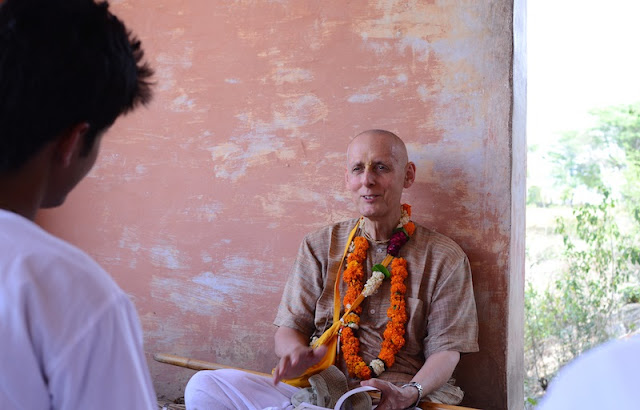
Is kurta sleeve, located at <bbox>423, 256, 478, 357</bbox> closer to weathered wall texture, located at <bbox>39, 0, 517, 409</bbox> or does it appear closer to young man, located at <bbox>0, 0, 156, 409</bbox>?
weathered wall texture, located at <bbox>39, 0, 517, 409</bbox>

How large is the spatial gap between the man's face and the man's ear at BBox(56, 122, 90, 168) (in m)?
2.13

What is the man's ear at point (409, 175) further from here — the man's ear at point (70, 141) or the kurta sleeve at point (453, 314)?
the man's ear at point (70, 141)

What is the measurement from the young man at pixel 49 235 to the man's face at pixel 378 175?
210 cm

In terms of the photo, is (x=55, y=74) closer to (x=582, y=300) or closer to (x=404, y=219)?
(x=404, y=219)

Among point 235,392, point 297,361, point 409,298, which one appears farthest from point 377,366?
point 235,392

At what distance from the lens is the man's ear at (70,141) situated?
104cm

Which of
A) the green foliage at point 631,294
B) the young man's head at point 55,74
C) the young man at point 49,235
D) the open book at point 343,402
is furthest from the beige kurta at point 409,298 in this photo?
the green foliage at point 631,294

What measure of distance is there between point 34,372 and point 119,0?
385 centimetres

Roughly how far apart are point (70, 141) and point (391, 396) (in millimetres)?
1971

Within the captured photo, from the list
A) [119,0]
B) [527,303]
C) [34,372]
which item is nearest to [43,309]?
[34,372]

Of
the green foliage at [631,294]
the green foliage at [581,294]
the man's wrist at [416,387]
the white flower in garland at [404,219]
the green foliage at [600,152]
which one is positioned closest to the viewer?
the man's wrist at [416,387]

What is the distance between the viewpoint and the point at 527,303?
5.49 meters

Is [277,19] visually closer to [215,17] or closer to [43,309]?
[215,17]

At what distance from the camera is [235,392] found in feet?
9.52
